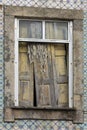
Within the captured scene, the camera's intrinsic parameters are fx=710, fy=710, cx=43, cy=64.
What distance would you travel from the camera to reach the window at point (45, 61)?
1347cm

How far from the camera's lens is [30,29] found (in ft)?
45.1

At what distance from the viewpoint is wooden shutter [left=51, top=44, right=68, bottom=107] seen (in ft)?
44.9

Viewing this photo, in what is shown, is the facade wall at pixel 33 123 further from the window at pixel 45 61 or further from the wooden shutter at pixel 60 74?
the wooden shutter at pixel 60 74

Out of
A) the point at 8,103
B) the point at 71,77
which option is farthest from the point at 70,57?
the point at 8,103

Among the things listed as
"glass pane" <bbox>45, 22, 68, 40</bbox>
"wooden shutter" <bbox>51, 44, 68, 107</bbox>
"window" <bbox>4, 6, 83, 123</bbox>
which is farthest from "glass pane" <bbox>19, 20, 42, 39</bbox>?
"wooden shutter" <bbox>51, 44, 68, 107</bbox>

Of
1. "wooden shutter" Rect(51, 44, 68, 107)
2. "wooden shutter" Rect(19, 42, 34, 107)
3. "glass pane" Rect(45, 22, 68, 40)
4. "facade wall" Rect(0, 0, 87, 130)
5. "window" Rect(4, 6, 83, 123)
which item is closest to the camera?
"facade wall" Rect(0, 0, 87, 130)

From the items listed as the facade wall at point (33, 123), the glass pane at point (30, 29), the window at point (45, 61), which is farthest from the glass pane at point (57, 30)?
the facade wall at point (33, 123)

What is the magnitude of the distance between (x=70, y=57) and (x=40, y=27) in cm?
82

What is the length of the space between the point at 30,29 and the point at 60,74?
1.05m

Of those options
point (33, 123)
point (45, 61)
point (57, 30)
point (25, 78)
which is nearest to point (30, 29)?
point (57, 30)

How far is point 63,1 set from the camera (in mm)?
13812

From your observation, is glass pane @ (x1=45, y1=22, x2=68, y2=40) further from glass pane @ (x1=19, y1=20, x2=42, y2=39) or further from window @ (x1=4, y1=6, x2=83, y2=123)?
glass pane @ (x1=19, y1=20, x2=42, y2=39)

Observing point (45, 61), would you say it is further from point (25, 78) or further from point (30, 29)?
point (30, 29)

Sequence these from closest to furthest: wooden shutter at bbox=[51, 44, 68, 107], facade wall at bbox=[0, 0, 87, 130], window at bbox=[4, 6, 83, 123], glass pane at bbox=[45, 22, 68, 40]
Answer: facade wall at bbox=[0, 0, 87, 130]
window at bbox=[4, 6, 83, 123]
wooden shutter at bbox=[51, 44, 68, 107]
glass pane at bbox=[45, 22, 68, 40]
